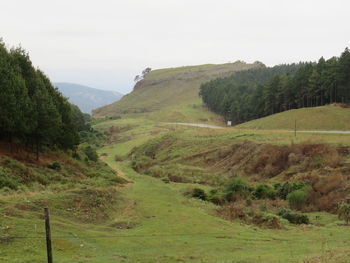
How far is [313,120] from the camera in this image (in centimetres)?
7725

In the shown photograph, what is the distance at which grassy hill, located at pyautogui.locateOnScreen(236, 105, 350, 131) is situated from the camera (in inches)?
2862

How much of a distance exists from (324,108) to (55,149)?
57689 mm

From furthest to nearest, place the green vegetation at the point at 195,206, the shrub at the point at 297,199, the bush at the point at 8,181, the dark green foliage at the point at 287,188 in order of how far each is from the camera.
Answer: the dark green foliage at the point at 287,188, the shrub at the point at 297,199, the bush at the point at 8,181, the green vegetation at the point at 195,206

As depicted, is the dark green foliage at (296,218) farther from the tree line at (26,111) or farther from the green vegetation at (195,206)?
the tree line at (26,111)

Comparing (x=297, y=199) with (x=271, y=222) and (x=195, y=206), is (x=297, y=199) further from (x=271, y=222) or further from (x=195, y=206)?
(x=195, y=206)

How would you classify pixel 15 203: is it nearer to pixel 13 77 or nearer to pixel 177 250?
pixel 177 250

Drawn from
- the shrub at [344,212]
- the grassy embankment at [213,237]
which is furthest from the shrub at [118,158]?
the shrub at [344,212]

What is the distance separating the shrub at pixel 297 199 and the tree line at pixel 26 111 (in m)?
30.0

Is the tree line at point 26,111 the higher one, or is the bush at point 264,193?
the tree line at point 26,111

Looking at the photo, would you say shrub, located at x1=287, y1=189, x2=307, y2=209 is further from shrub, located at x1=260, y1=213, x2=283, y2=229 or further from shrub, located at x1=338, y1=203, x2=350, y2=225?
shrub, located at x1=260, y1=213, x2=283, y2=229

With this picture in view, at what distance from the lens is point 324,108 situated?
80812mm

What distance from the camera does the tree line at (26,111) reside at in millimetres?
40303

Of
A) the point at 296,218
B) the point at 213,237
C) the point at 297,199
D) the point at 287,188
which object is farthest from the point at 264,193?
the point at 213,237

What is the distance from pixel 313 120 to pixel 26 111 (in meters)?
58.2
